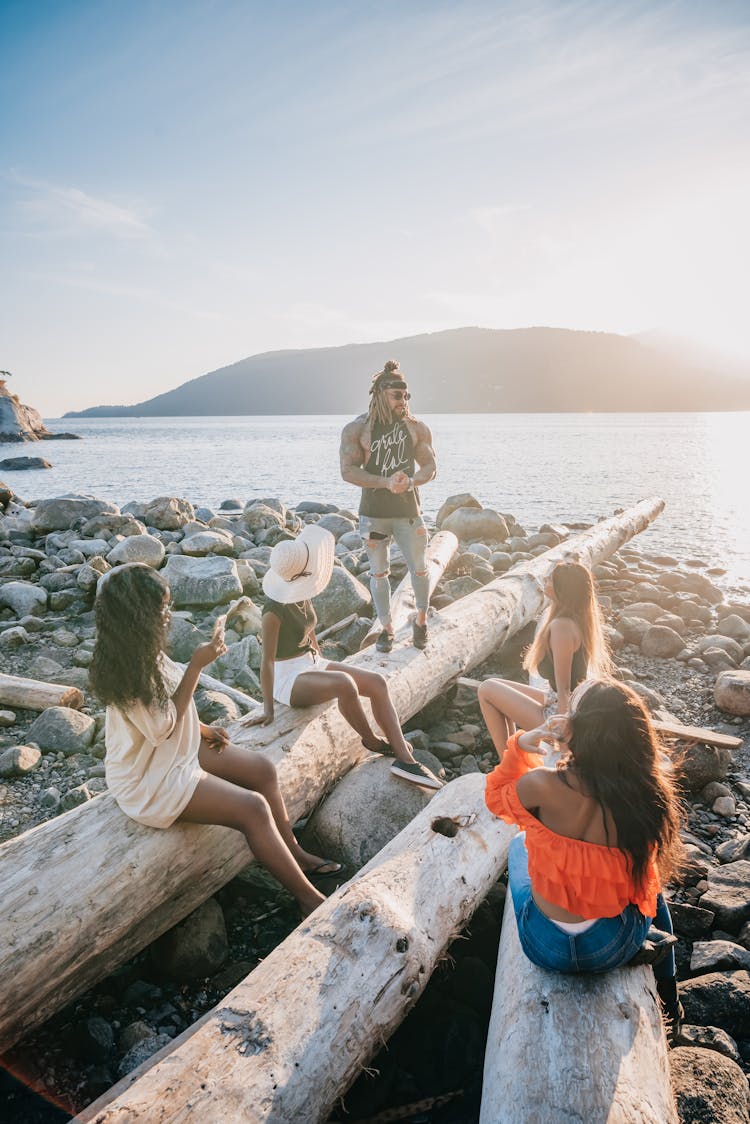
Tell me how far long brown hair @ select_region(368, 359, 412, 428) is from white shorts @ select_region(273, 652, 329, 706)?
2496 mm

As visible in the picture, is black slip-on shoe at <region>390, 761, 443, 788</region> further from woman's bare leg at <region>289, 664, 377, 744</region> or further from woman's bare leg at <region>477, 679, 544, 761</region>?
woman's bare leg at <region>477, 679, 544, 761</region>

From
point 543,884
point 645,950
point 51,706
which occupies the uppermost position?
point 543,884

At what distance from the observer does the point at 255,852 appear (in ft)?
10.6

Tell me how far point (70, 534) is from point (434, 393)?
13588 centimetres

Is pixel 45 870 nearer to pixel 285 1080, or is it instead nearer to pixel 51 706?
pixel 285 1080

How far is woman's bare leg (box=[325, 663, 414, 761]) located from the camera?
14.4 ft

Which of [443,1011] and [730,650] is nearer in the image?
[443,1011]

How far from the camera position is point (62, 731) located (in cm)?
515

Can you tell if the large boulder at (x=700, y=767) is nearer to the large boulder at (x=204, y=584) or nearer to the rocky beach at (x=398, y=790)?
the rocky beach at (x=398, y=790)

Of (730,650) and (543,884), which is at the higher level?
(543,884)

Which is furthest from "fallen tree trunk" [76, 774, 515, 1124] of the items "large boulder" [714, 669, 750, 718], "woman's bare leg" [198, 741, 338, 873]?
"large boulder" [714, 669, 750, 718]

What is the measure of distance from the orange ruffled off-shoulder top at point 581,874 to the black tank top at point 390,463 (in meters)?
3.75

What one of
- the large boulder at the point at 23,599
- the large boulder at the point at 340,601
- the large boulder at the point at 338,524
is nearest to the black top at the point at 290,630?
the large boulder at the point at 340,601

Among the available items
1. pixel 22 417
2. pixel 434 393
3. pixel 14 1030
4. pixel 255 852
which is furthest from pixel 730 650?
pixel 434 393
